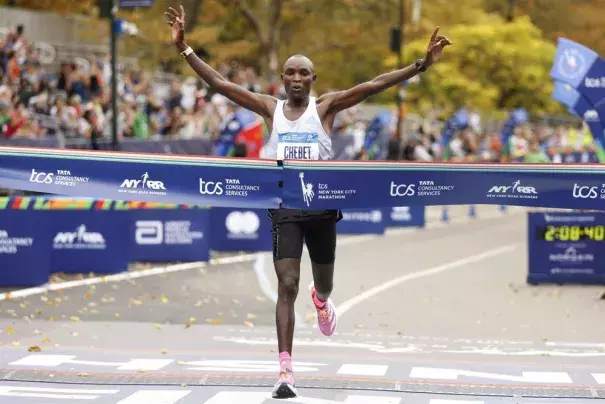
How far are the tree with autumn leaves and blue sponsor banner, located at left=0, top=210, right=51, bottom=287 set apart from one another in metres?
25.5

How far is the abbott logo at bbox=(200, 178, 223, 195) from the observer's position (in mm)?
8977

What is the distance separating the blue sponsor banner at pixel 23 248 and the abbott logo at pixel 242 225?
5987 mm

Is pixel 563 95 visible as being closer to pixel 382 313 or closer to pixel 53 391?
pixel 382 313

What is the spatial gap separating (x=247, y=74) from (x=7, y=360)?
1010 inches

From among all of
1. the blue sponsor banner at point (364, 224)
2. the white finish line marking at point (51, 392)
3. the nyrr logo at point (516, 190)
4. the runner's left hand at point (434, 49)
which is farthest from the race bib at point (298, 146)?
the blue sponsor banner at point (364, 224)

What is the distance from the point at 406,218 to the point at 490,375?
18125 mm

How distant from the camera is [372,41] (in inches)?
1986

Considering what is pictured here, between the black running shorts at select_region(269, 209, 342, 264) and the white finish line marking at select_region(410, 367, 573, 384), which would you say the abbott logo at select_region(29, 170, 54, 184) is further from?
the white finish line marking at select_region(410, 367, 573, 384)

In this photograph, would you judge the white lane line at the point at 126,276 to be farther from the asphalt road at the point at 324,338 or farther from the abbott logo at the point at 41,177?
the abbott logo at the point at 41,177

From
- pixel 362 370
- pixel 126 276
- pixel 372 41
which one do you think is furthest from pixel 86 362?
pixel 372 41

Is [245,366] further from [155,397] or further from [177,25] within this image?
[177,25]

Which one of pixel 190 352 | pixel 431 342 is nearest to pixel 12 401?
pixel 190 352

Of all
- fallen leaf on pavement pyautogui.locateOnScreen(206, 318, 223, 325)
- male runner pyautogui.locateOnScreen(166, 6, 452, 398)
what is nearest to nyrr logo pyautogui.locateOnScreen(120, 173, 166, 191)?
male runner pyautogui.locateOnScreen(166, 6, 452, 398)

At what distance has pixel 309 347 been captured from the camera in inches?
442
